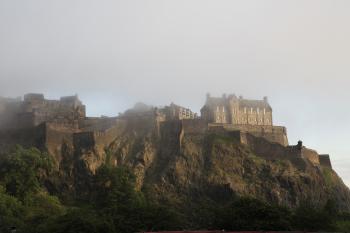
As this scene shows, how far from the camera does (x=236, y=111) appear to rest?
13950cm

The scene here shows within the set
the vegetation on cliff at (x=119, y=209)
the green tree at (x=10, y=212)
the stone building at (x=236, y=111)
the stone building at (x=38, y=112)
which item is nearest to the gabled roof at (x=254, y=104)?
the stone building at (x=236, y=111)

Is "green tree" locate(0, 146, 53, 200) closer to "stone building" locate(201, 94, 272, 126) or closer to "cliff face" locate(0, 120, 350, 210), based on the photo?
"cliff face" locate(0, 120, 350, 210)

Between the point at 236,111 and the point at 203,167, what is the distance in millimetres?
23713

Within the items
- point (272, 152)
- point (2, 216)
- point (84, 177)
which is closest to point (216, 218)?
point (2, 216)

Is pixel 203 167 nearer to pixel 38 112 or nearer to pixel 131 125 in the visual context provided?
pixel 131 125

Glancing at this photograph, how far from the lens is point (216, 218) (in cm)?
8238

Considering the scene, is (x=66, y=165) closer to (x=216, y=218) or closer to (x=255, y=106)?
(x=216, y=218)

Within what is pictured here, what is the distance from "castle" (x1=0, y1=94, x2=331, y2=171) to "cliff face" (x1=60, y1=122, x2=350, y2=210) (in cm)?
115

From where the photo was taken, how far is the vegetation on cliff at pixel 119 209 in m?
78.2

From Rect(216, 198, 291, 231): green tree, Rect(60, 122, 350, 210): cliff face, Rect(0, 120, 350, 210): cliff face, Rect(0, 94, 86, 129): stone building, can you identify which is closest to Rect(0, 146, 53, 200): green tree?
Rect(0, 120, 350, 210): cliff face

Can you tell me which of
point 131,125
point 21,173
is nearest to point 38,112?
point 131,125

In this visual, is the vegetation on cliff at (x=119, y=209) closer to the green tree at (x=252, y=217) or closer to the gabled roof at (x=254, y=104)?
the green tree at (x=252, y=217)

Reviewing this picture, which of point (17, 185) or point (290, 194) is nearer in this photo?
point (17, 185)

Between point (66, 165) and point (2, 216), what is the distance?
95.5ft
